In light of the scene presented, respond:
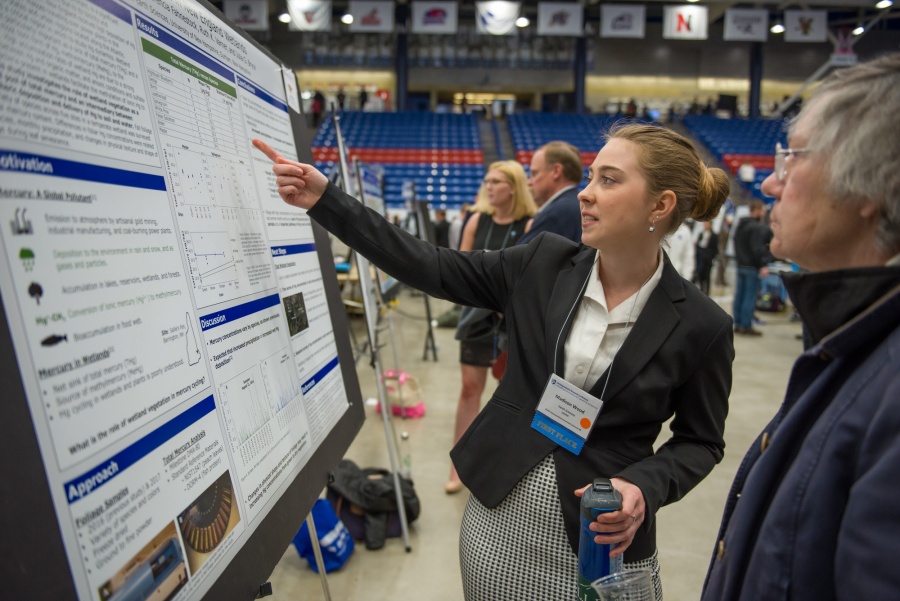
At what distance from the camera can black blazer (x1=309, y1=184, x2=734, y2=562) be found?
1199 mm

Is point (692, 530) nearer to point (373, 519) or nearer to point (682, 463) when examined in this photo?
point (373, 519)

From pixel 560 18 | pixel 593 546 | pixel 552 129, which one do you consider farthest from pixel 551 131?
pixel 593 546

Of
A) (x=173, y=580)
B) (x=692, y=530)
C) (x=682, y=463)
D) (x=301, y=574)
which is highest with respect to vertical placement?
(x=173, y=580)

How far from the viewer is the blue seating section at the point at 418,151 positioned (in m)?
13.4

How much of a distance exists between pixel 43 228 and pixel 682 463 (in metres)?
1.18

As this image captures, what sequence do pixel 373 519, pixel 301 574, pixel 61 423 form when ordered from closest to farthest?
pixel 61 423 < pixel 301 574 < pixel 373 519

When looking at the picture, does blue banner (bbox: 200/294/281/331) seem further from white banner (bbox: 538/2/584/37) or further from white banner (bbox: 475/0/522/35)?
white banner (bbox: 538/2/584/37)

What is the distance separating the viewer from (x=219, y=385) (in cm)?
92

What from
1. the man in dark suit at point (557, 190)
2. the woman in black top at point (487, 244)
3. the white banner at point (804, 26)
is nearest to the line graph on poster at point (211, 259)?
the man in dark suit at point (557, 190)

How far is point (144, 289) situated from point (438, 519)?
2231mm

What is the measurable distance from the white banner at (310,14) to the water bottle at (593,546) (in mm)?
15493

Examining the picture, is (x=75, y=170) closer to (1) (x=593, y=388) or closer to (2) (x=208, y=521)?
(2) (x=208, y=521)

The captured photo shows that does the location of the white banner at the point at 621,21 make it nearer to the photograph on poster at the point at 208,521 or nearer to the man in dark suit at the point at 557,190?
the man in dark suit at the point at 557,190

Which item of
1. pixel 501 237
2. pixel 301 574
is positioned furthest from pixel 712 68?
pixel 301 574
